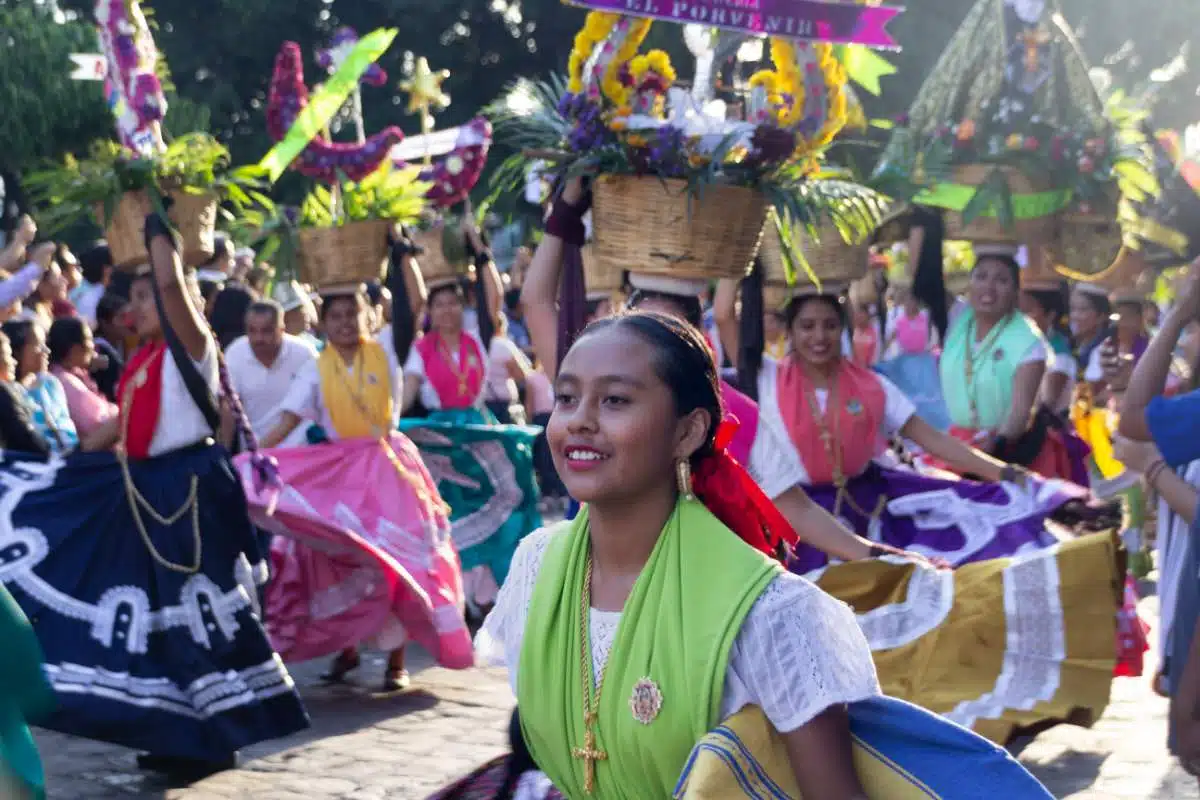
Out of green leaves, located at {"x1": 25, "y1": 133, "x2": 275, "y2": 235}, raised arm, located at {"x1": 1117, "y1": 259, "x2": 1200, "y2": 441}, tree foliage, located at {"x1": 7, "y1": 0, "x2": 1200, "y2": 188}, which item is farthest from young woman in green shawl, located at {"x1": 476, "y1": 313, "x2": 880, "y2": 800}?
tree foliage, located at {"x1": 7, "y1": 0, "x2": 1200, "y2": 188}

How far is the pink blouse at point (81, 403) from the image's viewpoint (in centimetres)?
896

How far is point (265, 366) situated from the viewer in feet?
33.9

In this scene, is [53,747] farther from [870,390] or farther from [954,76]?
[954,76]

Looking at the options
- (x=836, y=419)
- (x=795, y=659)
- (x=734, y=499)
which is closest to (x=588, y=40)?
(x=836, y=419)

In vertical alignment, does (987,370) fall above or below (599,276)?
below

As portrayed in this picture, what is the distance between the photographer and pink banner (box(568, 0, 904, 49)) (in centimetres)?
577

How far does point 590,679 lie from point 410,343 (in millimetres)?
7916

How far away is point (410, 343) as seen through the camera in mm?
10938

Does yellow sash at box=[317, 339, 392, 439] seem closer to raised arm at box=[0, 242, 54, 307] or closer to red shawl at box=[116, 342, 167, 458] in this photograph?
raised arm at box=[0, 242, 54, 307]

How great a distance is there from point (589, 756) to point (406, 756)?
14.1 feet

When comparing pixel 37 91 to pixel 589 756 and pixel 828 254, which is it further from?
pixel 589 756

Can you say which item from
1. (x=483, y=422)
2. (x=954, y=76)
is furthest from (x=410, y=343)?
(x=954, y=76)

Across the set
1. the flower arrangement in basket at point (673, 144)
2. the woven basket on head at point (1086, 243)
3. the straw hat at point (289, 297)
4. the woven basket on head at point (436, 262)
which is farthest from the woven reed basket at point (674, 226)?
the straw hat at point (289, 297)

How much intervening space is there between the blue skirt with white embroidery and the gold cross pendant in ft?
12.7
